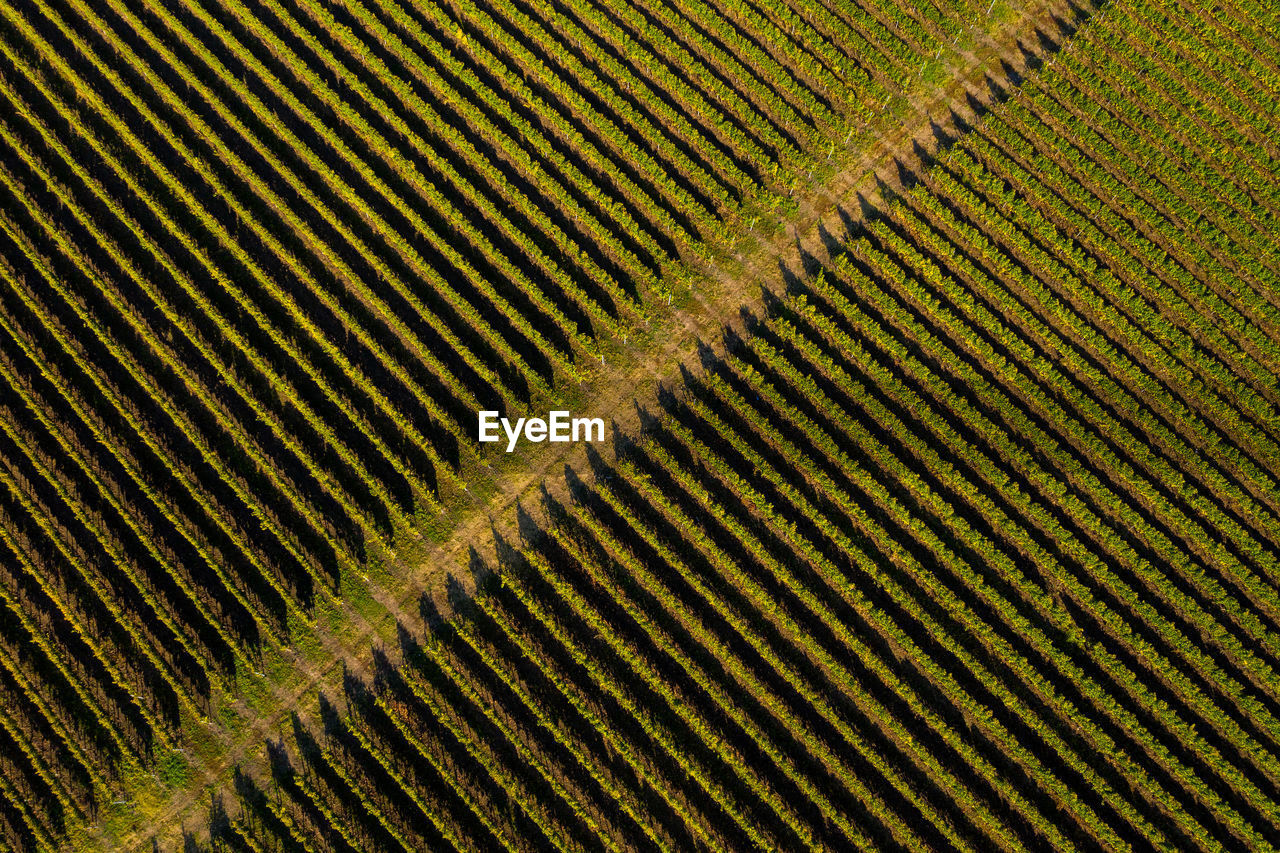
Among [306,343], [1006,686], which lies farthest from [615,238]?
[1006,686]

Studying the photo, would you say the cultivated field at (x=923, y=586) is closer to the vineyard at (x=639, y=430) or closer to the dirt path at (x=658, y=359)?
the vineyard at (x=639, y=430)

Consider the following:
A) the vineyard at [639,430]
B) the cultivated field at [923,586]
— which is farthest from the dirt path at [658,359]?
the cultivated field at [923,586]

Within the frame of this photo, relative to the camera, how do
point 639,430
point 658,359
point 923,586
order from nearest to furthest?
point 923,586
point 639,430
point 658,359

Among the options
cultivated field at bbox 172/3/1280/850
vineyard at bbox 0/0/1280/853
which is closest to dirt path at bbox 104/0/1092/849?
vineyard at bbox 0/0/1280/853

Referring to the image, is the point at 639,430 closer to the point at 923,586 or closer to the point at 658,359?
the point at 658,359

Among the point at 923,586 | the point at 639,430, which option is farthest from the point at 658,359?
the point at 923,586

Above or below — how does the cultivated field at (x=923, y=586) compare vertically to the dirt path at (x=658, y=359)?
below
